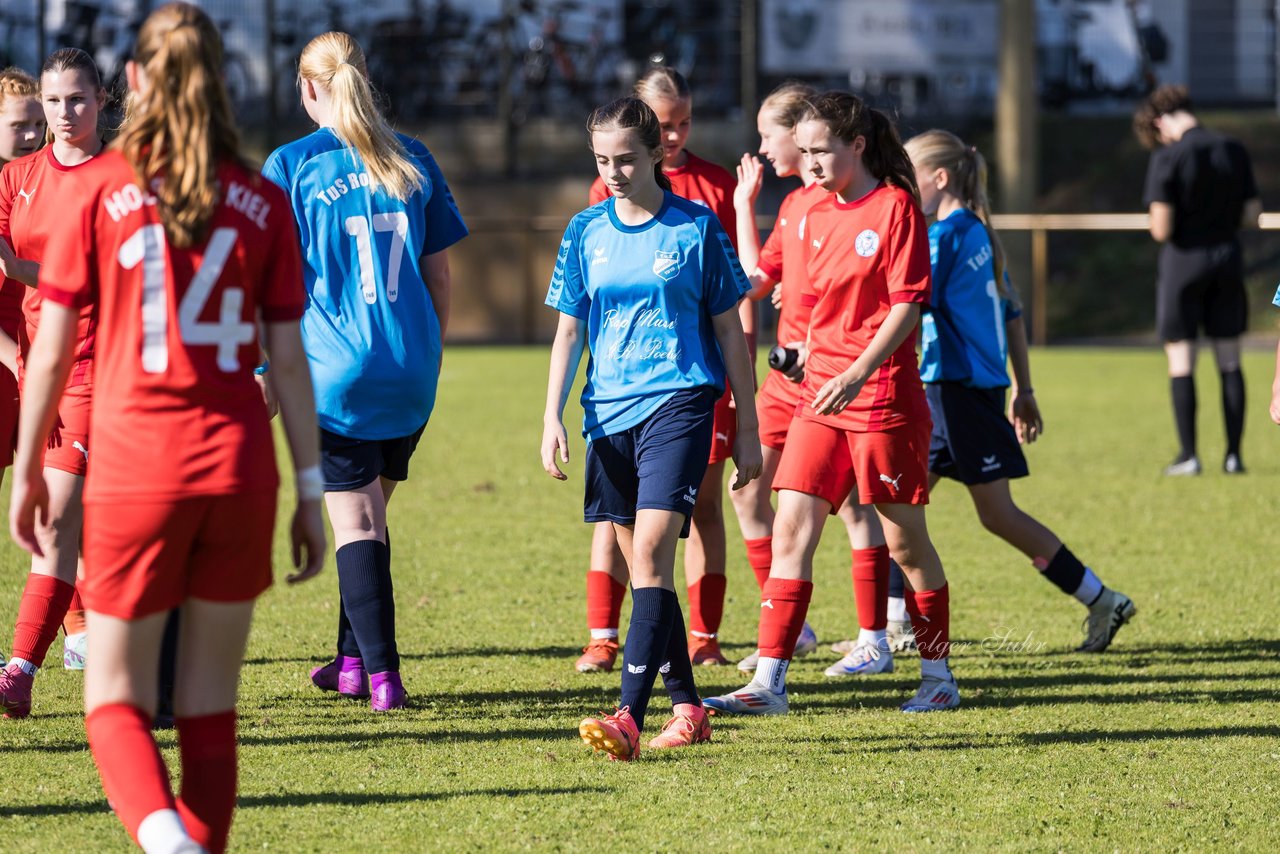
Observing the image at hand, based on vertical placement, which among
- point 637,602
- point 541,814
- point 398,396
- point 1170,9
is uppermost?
point 1170,9

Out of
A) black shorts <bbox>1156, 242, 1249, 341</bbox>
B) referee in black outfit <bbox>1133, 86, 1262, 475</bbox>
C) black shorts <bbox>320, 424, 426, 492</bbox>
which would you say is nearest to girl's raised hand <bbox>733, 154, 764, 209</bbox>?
black shorts <bbox>320, 424, 426, 492</bbox>

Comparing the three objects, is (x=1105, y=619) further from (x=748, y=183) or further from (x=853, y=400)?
(x=748, y=183)

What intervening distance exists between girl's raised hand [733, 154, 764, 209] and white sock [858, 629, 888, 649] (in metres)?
1.48

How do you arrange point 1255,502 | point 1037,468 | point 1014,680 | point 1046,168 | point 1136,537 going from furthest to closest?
point 1046,168, point 1037,468, point 1255,502, point 1136,537, point 1014,680

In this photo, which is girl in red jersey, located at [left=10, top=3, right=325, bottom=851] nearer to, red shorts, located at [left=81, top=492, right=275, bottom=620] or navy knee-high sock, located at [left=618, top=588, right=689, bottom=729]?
red shorts, located at [left=81, top=492, right=275, bottom=620]

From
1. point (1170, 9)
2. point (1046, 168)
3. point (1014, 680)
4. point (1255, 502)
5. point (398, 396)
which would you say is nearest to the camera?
point (398, 396)

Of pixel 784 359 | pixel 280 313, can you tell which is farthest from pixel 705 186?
pixel 280 313

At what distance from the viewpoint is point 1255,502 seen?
30.3ft

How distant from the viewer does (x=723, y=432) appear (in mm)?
5570

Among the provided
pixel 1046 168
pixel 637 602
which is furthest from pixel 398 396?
pixel 1046 168

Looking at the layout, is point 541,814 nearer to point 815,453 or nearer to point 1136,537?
point 815,453

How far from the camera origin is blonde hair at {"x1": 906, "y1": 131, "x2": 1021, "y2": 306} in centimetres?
553

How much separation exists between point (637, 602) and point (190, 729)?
5.34 ft

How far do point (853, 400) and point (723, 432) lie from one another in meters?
0.89
